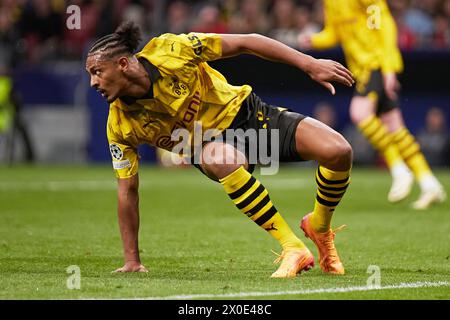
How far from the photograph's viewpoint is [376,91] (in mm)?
11000

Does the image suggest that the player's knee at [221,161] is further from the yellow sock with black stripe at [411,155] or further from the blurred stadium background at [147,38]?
the blurred stadium background at [147,38]

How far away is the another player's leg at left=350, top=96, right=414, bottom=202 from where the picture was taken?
10664 mm

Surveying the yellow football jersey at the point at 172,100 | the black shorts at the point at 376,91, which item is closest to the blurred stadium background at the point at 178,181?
the yellow football jersey at the point at 172,100

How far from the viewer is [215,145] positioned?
6.00 metres

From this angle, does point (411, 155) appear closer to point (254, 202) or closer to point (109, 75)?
point (254, 202)

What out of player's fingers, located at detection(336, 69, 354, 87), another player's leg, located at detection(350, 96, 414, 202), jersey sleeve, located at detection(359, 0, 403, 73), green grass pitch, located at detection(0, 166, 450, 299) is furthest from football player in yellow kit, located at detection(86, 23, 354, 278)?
jersey sleeve, located at detection(359, 0, 403, 73)

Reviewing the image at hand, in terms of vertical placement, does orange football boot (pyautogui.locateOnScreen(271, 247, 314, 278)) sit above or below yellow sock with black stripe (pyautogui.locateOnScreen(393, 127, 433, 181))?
A: above

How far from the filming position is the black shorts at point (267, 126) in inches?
240

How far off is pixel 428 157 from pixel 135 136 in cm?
Result: 1139

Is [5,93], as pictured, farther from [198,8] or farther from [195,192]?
[195,192]

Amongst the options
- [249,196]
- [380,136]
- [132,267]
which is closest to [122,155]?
[132,267]

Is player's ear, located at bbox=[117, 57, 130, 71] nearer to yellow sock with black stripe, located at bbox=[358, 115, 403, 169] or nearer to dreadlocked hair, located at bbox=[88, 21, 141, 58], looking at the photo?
dreadlocked hair, located at bbox=[88, 21, 141, 58]

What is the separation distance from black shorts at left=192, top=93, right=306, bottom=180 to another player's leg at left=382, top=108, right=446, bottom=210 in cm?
486

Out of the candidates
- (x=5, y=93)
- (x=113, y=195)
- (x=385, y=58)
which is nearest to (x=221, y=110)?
(x=385, y=58)
